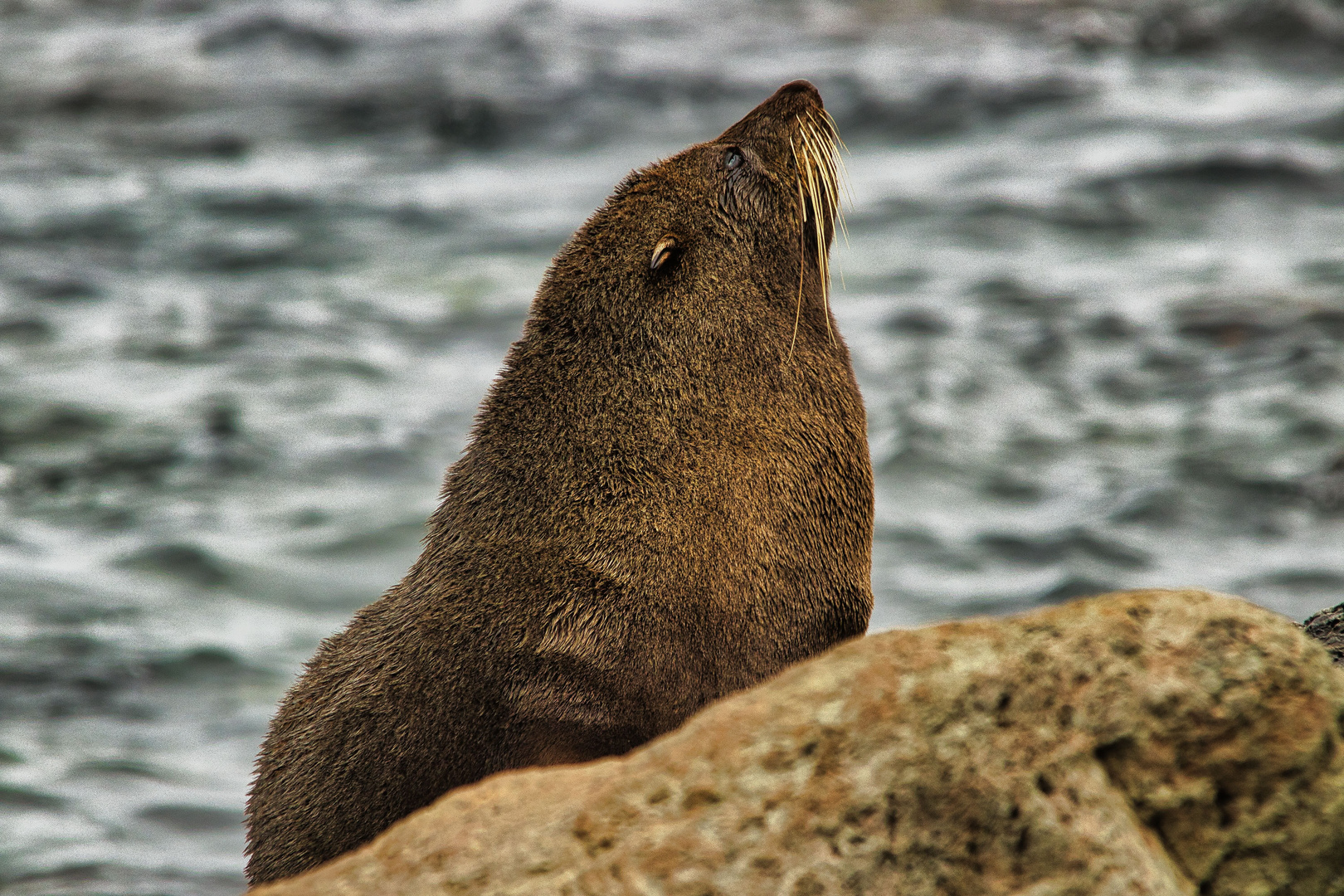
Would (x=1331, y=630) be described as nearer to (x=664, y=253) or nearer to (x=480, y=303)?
(x=664, y=253)

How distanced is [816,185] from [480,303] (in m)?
11.0

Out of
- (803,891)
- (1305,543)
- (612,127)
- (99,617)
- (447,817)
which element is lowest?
(803,891)

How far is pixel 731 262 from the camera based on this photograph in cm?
431

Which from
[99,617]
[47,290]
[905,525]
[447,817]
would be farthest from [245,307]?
[447,817]

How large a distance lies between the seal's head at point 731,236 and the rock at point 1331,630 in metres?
1.71

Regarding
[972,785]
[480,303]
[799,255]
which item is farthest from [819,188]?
[480,303]

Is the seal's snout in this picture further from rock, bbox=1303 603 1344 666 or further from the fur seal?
rock, bbox=1303 603 1344 666

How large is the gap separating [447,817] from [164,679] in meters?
7.41

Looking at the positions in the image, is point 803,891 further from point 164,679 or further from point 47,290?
point 47,290

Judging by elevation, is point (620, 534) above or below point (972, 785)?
above

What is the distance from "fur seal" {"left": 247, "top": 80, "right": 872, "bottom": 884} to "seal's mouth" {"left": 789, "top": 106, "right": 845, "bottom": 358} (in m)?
0.04

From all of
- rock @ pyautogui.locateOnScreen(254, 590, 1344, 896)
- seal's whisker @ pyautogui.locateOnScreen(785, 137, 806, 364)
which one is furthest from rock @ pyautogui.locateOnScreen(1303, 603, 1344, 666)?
seal's whisker @ pyautogui.locateOnScreen(785, 137, 806, 364)

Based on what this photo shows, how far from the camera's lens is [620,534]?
374 cm

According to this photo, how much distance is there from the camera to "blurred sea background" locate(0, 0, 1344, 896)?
10.2 metres
